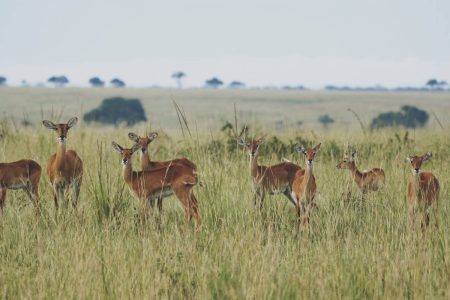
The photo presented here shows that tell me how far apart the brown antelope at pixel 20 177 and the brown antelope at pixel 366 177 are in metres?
3.89

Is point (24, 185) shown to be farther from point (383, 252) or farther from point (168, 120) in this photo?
point (168, 120)

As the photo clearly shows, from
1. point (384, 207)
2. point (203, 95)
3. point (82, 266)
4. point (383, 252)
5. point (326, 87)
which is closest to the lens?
point (82, 266)

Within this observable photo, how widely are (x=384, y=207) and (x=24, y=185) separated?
405 cm

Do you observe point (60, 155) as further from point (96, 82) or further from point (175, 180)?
point (96, 82)

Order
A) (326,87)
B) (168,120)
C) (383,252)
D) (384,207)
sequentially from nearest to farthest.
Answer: (383,252)
(384,207)
(168,120)
(326,87)

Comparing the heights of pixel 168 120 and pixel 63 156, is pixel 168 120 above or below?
below

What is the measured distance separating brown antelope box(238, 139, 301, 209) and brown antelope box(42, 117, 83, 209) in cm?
202

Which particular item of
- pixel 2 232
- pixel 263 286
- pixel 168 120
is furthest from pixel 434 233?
pixel 168 120

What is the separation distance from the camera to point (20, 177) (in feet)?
27.9

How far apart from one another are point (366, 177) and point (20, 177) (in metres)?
4.50

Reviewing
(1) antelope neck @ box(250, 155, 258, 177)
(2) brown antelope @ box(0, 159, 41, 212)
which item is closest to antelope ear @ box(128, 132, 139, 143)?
(2) brown antelope @ box(0, 159, 41, 212)

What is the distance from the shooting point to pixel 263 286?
5.32 meters

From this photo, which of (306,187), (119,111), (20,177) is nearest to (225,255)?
(306,187)

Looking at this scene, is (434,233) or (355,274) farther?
(434,233)
